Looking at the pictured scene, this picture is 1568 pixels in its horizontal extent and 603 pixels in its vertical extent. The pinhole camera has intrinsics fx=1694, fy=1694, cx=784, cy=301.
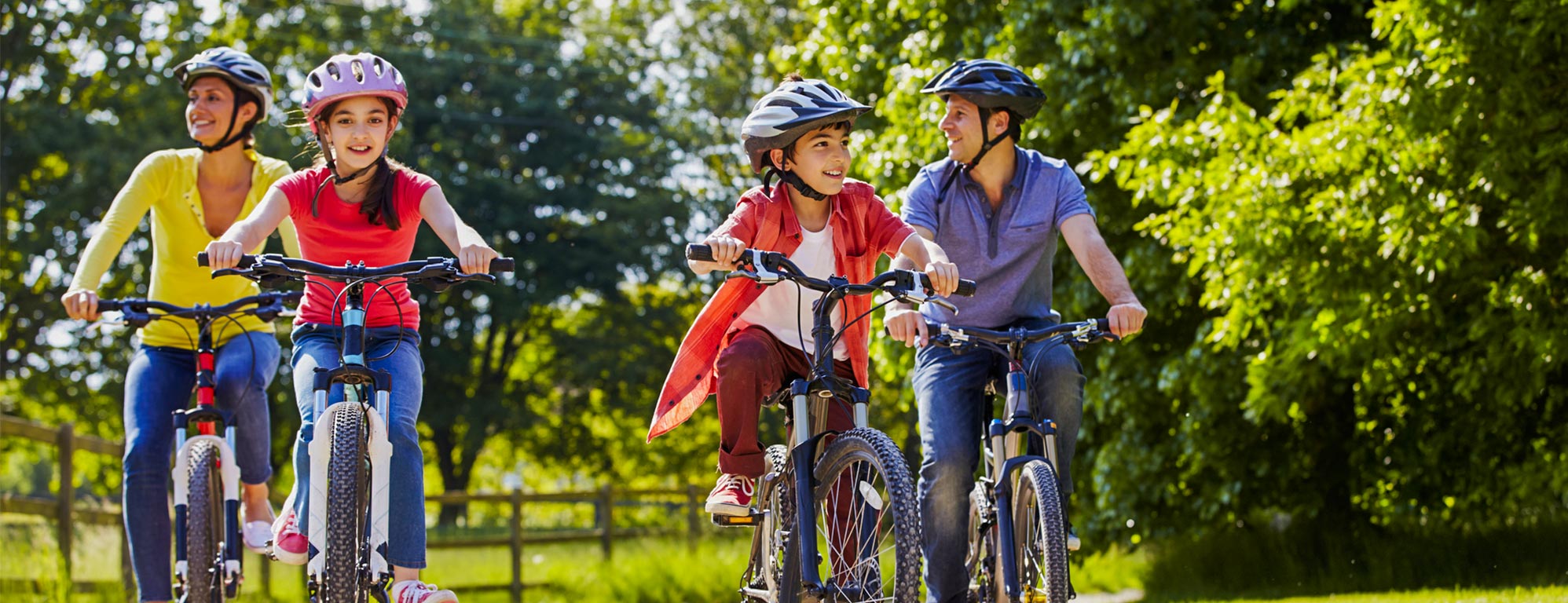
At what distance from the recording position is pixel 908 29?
1534 centimetres

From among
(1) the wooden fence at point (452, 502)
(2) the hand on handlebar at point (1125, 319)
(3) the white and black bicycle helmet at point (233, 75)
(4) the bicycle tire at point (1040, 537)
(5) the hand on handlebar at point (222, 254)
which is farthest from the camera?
(1) the wooden fence at point (452, 502)

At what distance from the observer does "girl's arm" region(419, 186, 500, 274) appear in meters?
4.45

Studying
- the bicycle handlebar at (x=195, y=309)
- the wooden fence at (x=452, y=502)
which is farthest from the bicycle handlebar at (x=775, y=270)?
the wooden fence at (x=452, y=502)

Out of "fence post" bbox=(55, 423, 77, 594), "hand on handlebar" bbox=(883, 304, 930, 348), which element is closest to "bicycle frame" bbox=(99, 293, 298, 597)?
"hand on handlebar" bbox=(883, 304, 930, 348)

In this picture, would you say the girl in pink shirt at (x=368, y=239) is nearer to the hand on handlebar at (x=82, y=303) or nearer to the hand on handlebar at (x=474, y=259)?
Answer: the hand on handlebar at (x=474, y=259)

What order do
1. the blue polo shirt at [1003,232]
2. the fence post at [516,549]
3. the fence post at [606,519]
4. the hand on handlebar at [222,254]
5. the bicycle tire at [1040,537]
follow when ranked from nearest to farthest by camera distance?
the hand on handlebar at [222,254] → the bicycle tire at [1040,537] → the blue polo shirt at [1003,232] → the fence post at [516,549] → the fence post at [606,519]

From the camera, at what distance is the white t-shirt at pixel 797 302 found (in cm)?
495

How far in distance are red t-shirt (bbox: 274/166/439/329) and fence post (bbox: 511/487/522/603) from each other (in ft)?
43.3

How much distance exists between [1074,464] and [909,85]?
11.4ft

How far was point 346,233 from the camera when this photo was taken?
5086mm

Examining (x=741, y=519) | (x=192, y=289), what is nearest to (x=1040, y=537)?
(x=741, y=519)

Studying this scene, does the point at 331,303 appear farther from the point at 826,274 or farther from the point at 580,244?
the point at 580,244

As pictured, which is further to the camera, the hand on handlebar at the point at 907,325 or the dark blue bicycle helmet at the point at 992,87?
the dark blue bicycle helmet at the point at 992,87

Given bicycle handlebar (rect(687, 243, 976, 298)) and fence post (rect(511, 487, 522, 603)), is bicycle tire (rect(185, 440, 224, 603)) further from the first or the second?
fence post (rect(511, 487, 522, 603))
